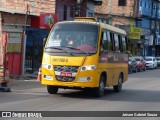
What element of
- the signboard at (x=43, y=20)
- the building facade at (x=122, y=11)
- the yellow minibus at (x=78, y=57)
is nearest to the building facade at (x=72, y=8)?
the signboard at (x=43, y=20)

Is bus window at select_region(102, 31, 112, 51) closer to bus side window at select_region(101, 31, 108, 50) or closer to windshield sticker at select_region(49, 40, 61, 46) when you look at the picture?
bus side window at select_region(101, 31, 108, 50)

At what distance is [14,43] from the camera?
24969 millimetres

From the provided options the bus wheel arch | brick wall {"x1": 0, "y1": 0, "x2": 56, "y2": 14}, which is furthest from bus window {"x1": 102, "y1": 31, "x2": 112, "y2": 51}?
brick wall {"x1": 0, "y1": 0, "x2": 56, "y2": 14}

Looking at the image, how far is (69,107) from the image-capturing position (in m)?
13.0

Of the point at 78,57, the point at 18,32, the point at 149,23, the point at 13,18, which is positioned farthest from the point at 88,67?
the point at 149,23

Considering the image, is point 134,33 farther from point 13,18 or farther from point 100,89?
point 100,89

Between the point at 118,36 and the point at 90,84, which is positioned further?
the point at 118,36

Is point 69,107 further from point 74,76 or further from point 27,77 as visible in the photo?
point 27,77

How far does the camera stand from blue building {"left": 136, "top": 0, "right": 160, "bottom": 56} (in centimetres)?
6582

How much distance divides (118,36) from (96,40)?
3.17 meters

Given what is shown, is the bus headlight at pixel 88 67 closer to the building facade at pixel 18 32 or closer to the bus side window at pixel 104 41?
the bus side window at pixel 104 41

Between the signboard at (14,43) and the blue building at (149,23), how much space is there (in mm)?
41401

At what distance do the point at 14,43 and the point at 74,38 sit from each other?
9.52 meters

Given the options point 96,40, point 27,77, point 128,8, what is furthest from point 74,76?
point 128,8
